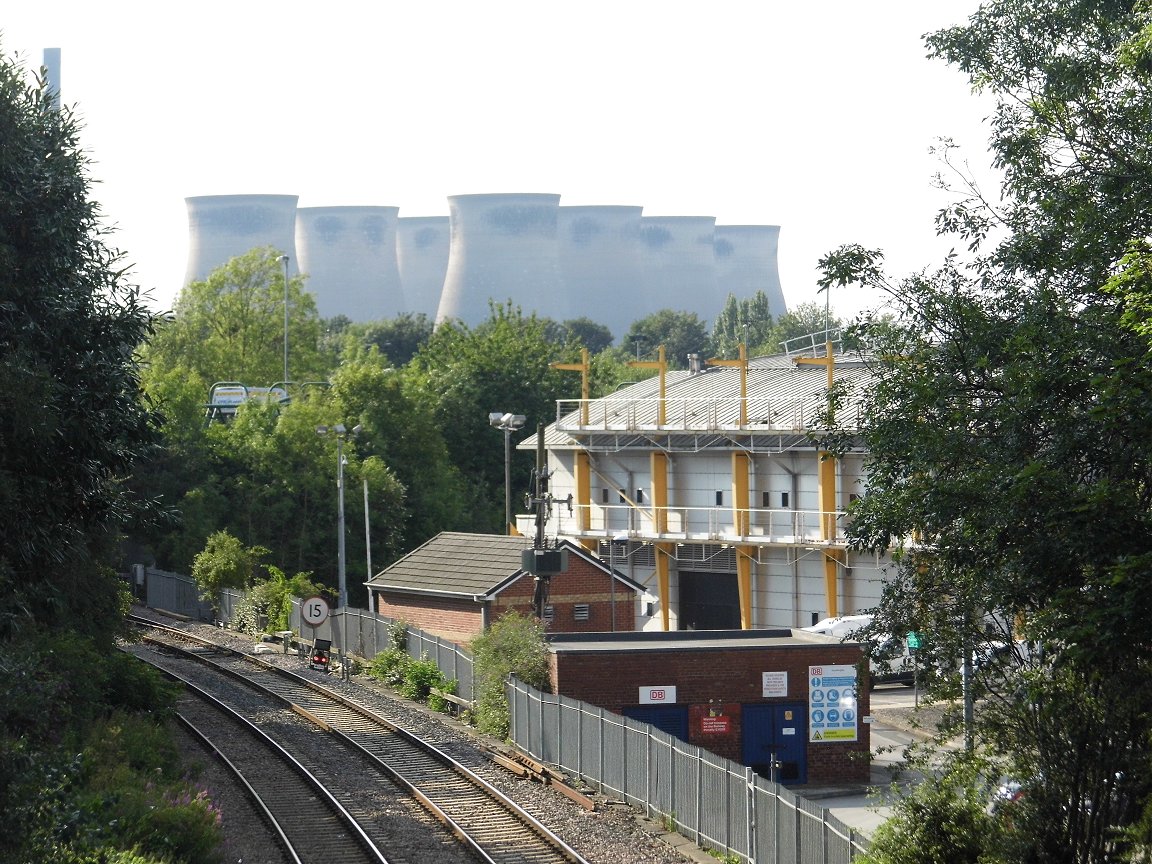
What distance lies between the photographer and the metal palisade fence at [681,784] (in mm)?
15141

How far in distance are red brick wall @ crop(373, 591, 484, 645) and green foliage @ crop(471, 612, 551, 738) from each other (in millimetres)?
6002

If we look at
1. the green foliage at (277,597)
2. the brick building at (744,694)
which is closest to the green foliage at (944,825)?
the brick building at (744,694)

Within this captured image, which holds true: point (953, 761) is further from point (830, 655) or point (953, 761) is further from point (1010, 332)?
point (830, 655)

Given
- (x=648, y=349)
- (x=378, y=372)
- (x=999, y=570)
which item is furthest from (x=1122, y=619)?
(x=648, y=349)

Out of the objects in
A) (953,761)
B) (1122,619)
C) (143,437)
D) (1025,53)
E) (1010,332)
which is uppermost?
(1025,53)

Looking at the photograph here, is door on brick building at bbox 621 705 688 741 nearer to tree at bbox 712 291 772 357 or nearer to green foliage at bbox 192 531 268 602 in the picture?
green foliage at bbox 192 531 268 602

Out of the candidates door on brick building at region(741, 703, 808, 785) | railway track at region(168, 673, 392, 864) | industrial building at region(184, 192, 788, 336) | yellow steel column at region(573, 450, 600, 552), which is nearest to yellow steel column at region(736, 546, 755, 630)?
yellow steel column at region(573, 450, 600, 552)

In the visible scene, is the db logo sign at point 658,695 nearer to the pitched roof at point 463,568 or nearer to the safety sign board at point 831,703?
the safety sign board at point 831,703

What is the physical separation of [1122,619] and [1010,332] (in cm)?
524

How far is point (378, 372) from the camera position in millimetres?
59469

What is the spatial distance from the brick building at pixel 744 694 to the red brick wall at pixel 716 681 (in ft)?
0.06

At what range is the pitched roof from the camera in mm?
32594

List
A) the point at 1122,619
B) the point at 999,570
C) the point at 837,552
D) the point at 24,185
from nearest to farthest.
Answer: the point at 1122,619 → the point at 999,570 → the point at 24,185 → the point at 837,552

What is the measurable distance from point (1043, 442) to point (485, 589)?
20.7m
